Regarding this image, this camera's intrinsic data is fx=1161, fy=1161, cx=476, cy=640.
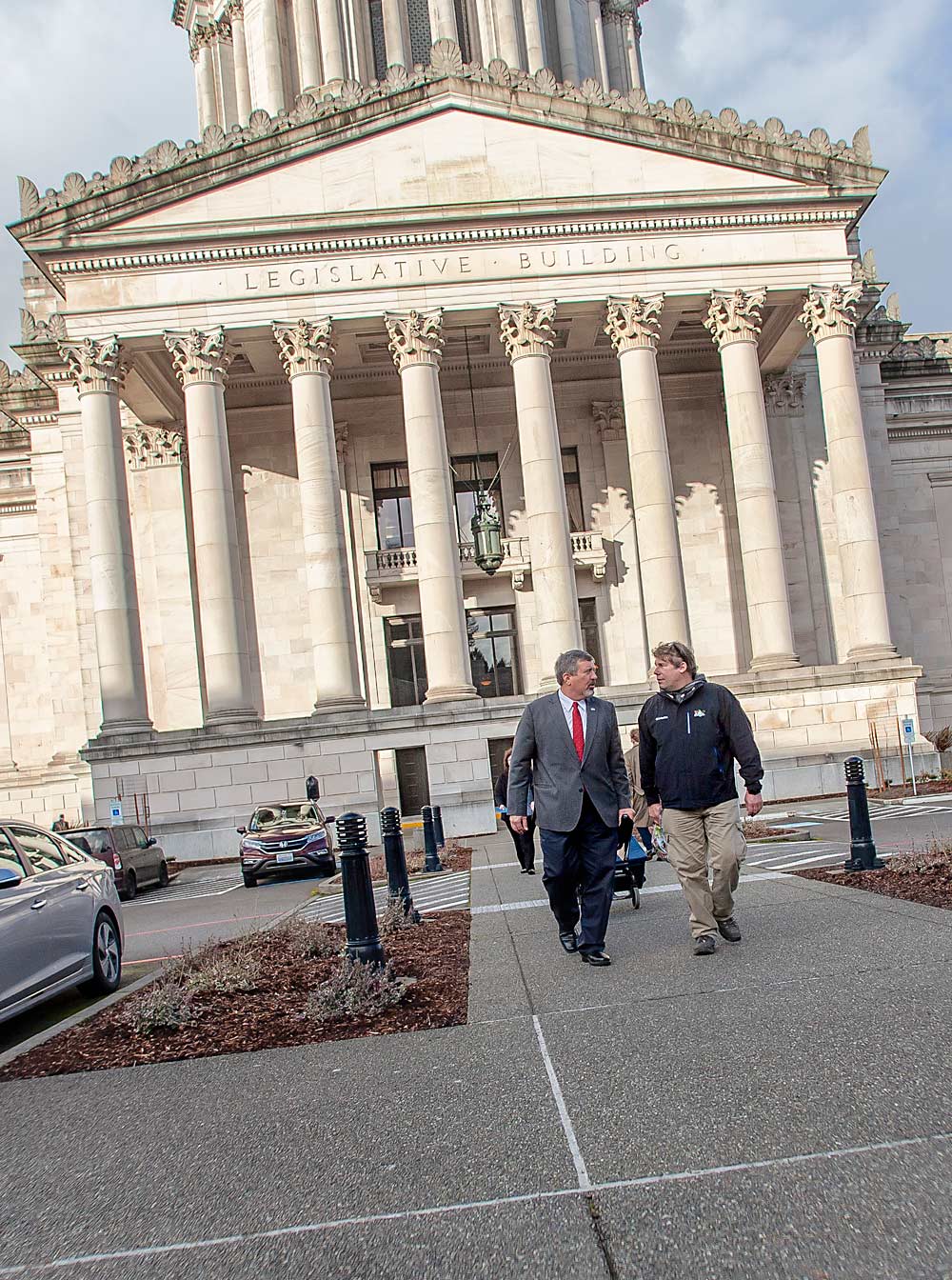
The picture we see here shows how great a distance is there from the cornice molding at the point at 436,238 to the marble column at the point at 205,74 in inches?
1144

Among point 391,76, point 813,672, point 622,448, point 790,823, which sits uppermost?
point 391,76

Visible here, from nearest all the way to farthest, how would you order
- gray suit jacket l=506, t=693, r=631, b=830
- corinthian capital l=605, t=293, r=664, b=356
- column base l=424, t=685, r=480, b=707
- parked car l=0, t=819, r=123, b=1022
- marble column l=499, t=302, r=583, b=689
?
parked car l=0, t=819, r=123, b=1022 < gray suit jacket l=506, t=693, r=631, b=830 < column base l=424, t=685, r=480, b=707 < marble column l=499, t=302, r=583, b=689 < corinthian capital l=605, t=293, r=664, b=356

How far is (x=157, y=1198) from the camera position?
4.15 metres

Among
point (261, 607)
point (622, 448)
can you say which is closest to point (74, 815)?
point (261, 607)

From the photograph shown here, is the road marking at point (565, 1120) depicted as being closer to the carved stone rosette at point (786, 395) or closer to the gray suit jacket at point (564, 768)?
the gray suit jacket at point (564, 768)

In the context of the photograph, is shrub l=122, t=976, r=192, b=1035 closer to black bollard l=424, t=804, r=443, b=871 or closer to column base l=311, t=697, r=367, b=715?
black bollard l=424, t=804, r=443, b=871

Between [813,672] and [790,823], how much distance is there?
11378mm

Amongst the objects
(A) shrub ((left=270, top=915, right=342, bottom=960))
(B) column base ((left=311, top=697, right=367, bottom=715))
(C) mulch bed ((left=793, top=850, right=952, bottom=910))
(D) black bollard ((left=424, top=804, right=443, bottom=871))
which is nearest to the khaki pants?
(C) mulch bed ((left=793, top=850, right=952, bottom=910))

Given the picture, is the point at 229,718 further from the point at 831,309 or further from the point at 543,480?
the point at 831,309

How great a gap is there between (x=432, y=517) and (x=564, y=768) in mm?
22728

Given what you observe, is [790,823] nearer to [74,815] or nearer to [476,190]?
[476,190]

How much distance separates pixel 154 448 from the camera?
116ft

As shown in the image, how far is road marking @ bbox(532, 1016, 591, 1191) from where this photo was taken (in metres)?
3.90

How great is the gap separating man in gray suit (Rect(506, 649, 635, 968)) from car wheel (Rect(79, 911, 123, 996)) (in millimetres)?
3618
